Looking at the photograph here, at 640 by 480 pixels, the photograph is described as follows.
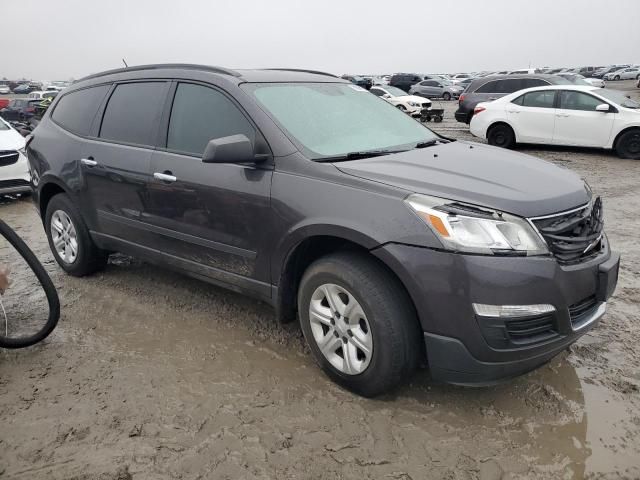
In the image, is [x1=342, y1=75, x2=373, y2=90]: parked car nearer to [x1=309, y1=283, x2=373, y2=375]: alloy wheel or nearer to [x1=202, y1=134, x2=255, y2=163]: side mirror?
[x1=202, y1=134, x2=255, y2=163]: side mirror

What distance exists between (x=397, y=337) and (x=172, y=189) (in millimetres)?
1827

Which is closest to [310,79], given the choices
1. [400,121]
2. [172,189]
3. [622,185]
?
[400,121]

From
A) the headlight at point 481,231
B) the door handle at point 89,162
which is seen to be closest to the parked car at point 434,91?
the door handle at point 89,162

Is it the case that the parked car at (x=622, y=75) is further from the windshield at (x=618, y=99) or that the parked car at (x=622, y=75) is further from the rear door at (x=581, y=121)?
the rear door at (x=581, y=121)

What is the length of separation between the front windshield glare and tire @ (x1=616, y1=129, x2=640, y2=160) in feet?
27.0

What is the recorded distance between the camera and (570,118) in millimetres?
10578

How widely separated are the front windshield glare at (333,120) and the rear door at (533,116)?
26.5 ft

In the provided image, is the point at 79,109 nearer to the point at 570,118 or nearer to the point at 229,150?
the point at 229,150

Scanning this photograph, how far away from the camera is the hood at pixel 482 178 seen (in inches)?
98.8

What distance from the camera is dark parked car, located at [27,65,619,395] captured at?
2414mm

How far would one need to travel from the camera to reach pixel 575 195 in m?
2.76

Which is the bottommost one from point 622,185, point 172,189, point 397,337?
point 622,185

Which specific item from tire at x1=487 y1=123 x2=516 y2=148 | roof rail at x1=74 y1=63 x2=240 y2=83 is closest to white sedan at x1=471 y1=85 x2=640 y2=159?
tire at x1=487 y1=123 x2=516 y2=148

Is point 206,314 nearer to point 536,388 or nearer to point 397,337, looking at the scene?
point 397,337
